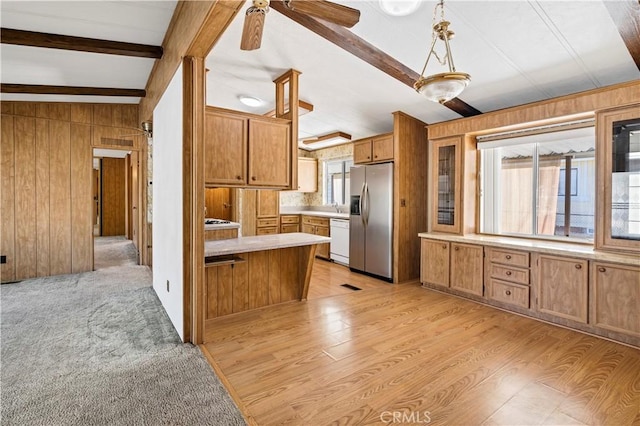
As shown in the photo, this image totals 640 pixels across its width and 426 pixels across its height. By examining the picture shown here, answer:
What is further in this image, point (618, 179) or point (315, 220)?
point (315, 220)

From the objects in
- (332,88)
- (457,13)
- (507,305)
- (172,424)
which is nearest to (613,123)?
(457,13)

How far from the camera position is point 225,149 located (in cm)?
319

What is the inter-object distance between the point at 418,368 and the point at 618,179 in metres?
2.45

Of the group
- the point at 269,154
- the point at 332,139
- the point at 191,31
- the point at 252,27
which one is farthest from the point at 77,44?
the point at 332,139

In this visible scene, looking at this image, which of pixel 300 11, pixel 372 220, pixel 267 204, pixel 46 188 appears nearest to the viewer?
pixel 300 11

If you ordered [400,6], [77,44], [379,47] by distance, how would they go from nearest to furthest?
[400,6], [77,44], [379,47]

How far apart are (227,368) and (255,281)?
1.22m

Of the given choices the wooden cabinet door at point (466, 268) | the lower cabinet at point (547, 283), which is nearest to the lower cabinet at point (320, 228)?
the lower cabinet at point (547, 283)

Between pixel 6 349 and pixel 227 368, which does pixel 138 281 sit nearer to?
pixel 6 349

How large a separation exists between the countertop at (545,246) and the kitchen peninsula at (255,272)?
5.62 ft

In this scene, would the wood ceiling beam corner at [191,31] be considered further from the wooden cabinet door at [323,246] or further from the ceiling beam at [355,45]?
the wooden cabinet door at [323,246]

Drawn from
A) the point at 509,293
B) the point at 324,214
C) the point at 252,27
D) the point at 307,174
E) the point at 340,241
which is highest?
the point at 252,27

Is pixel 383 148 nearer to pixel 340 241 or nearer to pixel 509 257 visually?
pixel 340 241

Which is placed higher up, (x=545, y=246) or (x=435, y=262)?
(x=545, y=246)
